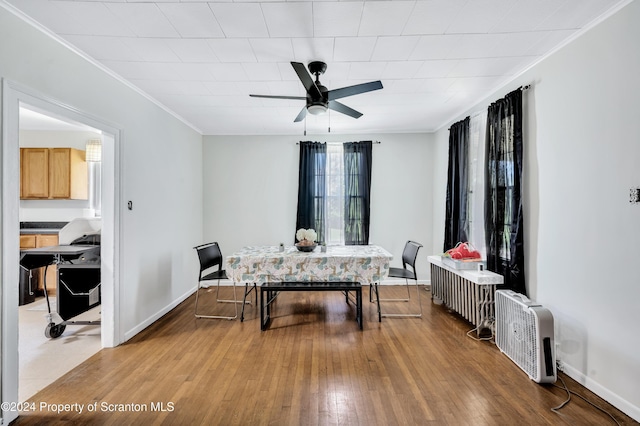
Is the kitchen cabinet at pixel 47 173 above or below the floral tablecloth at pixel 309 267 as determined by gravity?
above

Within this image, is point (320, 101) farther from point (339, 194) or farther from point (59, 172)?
point (59, 172)

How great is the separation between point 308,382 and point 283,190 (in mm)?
3431

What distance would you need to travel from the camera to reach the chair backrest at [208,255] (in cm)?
366

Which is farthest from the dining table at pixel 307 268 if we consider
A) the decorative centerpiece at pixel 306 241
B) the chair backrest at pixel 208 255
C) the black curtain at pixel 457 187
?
the black curtain at pixel 457 187

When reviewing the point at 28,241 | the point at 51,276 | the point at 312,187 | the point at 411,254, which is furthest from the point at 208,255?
the point at 28,241

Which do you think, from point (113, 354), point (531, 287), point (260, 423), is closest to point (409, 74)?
point (531, 287)

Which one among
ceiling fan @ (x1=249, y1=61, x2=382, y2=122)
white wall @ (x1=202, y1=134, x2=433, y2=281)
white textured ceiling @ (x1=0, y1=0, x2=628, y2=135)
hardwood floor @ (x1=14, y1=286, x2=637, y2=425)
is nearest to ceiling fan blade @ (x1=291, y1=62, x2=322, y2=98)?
ceiling fan @ (x1=249, y1=61, x2=382, y2=122)

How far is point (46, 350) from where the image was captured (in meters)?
2.86

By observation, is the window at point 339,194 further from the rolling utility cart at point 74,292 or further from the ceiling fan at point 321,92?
the rolling utility cart at point 74,292

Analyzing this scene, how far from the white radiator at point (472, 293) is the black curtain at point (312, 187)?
2.13 metres

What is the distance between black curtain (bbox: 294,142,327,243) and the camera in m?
5.11

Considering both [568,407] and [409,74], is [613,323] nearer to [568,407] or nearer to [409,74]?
[568,407]

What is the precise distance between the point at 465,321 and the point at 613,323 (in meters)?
1.67

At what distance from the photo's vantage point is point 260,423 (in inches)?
74.4
